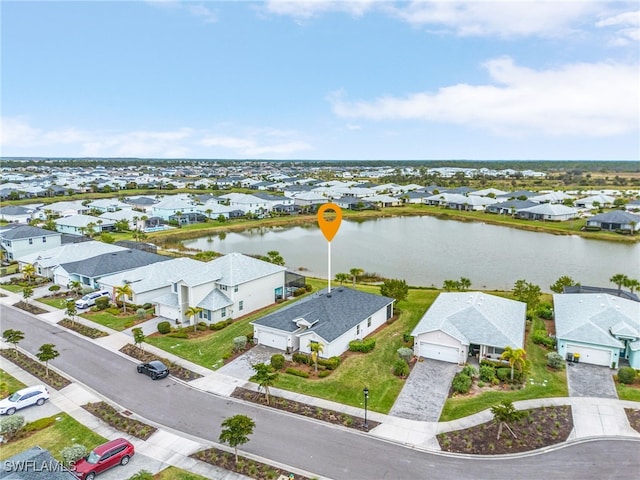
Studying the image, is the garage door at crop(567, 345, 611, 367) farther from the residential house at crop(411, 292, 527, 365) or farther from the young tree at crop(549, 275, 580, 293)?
the young tree at crop(549, 275, 580, 293)

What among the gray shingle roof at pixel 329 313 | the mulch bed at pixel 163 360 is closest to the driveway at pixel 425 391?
the gray shingle roof at pixel 329 313

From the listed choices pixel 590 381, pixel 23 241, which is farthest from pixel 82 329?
pixel 590 381

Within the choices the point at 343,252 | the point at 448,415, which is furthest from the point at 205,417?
the point at 343,252

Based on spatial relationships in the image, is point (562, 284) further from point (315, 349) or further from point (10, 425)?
point (10, 425)

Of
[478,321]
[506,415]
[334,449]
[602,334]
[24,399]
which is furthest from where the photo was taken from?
[478,321]

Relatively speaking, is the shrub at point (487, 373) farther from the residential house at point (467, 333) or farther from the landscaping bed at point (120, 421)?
the landscaping bed at point (120, 421)
